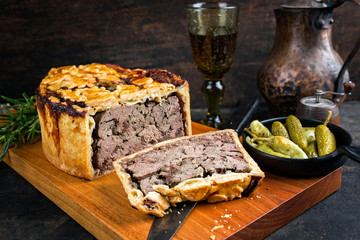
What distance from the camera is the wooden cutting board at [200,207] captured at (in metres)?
2.56

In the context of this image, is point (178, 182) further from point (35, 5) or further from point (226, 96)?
point (35, 5)

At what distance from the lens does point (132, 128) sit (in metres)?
3.45

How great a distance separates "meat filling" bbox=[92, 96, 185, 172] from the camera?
10.7 feet

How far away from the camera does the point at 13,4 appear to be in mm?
4664

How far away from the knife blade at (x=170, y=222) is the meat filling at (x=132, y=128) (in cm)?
87

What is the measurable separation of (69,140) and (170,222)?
3.77ft

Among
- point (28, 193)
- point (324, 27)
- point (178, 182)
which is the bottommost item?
point (28, 193)

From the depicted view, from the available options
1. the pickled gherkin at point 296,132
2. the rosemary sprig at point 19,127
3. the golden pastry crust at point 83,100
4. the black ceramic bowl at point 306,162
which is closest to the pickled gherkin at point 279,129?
the pickled gherkin at point 296,132

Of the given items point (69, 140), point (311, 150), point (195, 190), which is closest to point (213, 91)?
point (311, 150)

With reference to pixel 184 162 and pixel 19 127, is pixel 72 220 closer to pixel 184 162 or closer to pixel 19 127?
pixel 184 162

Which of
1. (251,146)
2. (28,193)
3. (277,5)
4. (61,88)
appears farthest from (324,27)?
(28,193)

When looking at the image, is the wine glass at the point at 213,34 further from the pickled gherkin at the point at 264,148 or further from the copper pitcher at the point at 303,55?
the pickled gherkin at the point at 264,148

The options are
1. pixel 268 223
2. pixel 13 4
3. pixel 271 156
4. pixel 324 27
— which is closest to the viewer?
pixel 268 223

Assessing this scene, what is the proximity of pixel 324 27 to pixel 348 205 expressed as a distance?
1.90m
